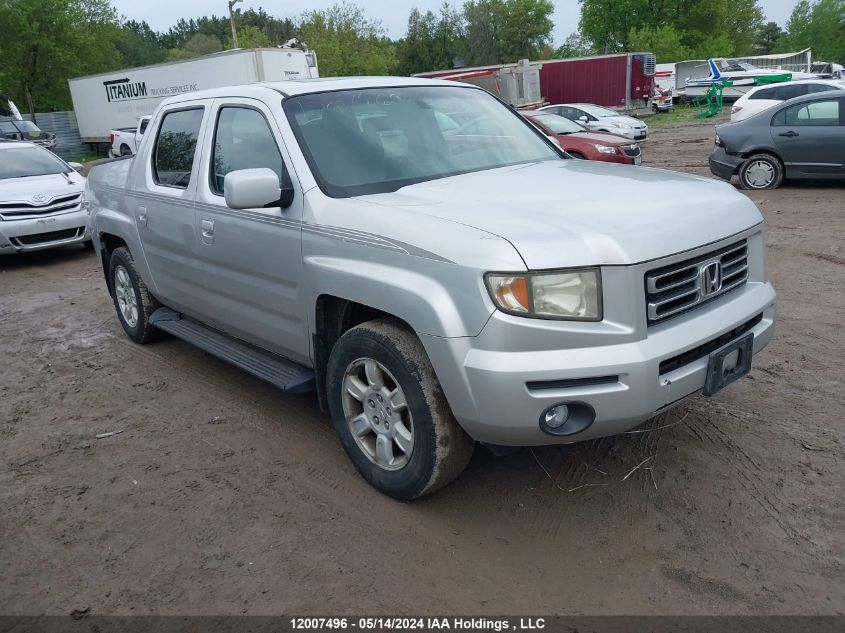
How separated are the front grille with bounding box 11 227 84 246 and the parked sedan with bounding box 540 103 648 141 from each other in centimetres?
1474

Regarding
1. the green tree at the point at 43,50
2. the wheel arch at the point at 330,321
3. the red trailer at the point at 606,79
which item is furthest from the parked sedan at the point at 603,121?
the green tree at the point at 43,50

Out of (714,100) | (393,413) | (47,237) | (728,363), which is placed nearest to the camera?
(728,363)

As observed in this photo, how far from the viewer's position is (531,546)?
3.09 meters

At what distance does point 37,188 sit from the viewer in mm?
9844

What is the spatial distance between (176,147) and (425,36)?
3234 inches

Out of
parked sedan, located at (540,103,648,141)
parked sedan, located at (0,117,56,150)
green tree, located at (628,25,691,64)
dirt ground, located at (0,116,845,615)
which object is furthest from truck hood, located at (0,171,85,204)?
green tree, located at (628,25,691,64)

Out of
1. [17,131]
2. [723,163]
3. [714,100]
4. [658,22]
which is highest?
[658,22]

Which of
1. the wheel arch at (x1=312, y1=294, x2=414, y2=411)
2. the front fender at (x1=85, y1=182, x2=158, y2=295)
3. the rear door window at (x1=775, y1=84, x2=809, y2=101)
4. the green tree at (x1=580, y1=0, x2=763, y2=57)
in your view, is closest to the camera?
the wheel arch at (x1=312, y1=294, x2=414, y2=411)

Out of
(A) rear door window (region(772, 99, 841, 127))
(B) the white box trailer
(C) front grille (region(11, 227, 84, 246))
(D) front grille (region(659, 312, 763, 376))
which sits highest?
(B) the white box trailer

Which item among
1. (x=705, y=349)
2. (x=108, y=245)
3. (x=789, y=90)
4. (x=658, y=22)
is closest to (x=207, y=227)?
(x=108, y=245)

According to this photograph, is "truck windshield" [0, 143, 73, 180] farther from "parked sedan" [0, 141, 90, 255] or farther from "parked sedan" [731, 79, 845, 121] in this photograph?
"parked sedan" [731, 79, 845, 121]

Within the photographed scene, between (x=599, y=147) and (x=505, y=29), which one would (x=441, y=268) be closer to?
(x=599, y=147)

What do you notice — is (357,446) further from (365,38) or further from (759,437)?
(365,38)

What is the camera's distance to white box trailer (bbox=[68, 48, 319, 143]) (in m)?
21.0
